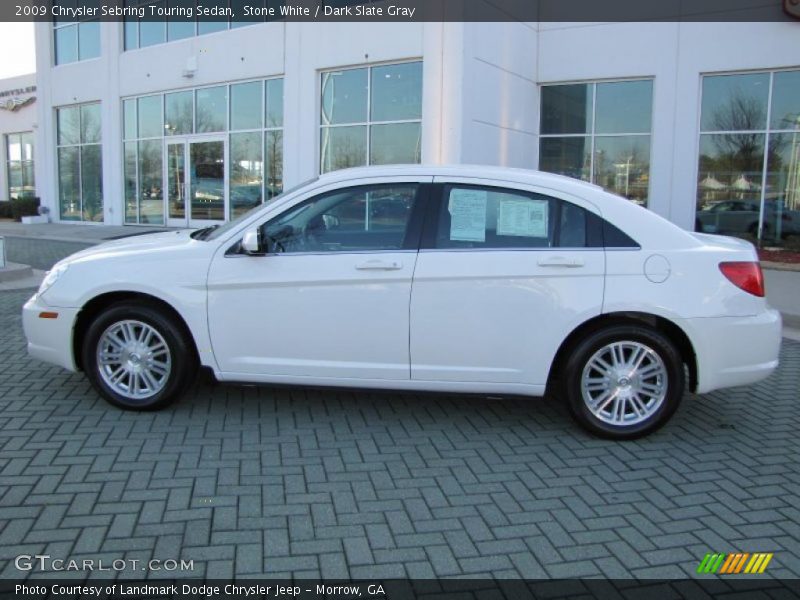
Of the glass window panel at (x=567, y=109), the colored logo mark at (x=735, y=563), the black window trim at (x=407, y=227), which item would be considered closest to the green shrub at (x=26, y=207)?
the glass window panel at (x=567, y=109)

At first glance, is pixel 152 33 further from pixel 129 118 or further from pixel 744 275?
pixel 744 275

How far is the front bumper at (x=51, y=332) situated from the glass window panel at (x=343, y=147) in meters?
12.0

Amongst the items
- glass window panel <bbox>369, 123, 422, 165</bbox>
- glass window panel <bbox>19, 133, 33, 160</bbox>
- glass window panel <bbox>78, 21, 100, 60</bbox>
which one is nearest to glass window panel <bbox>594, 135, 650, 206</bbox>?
glass window panel <bbox>369, 123, 422, 165</bbox>

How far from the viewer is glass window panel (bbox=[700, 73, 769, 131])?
14.5 m

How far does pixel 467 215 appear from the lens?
4527mm

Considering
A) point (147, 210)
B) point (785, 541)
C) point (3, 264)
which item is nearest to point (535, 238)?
point (785, 541)

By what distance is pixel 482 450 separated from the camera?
4293 mm

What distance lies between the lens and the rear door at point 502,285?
171 inches

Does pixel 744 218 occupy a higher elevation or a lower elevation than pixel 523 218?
higher

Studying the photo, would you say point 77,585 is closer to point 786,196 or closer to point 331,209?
point 331,209

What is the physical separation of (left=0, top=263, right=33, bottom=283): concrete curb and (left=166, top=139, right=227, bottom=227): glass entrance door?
8.51 m

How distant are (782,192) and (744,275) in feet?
39.9

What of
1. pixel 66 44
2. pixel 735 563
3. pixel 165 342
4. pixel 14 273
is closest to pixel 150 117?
pixel 66 44

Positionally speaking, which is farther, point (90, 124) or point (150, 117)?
point (90, 124)
